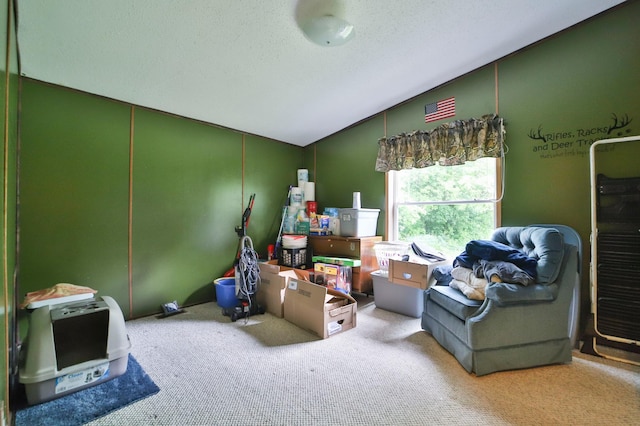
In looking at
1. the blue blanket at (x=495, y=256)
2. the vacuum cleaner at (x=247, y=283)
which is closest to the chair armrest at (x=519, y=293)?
the blue blanket at (x=495, y=256)

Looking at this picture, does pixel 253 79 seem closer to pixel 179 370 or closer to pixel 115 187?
pixel 115 187

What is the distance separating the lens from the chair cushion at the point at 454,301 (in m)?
1.87

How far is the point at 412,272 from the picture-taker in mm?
2643

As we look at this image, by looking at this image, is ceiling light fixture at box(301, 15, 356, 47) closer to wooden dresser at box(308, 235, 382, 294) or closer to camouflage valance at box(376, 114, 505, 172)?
camouflage valance at box(376, 114, 505, 172)

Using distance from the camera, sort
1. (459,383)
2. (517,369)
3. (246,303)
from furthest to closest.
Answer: (246,303) → (517,369) → (459,383)

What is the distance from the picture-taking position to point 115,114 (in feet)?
8.70

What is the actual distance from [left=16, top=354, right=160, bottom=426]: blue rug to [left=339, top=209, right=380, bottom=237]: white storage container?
7.81ft

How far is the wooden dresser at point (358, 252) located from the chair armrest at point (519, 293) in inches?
63.4

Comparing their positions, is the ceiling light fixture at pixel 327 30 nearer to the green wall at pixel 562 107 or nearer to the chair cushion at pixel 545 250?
the green wall at pixel 562 107

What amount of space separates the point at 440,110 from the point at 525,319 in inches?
88.0

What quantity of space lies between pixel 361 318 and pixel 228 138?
2780 millimetres

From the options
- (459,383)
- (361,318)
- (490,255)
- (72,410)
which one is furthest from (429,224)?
(72,410)

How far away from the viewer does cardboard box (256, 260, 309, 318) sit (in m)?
2.79

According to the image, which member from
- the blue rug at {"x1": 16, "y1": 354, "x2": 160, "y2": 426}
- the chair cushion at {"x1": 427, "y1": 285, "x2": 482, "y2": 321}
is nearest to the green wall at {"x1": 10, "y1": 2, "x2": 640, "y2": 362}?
the chair cushion at {"x1": 427, "y1": 285, "x2": 482, "y2": 321}
